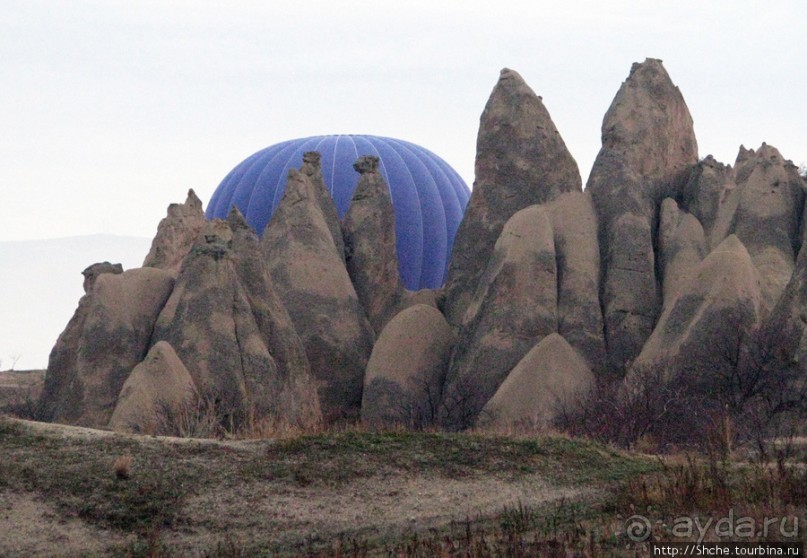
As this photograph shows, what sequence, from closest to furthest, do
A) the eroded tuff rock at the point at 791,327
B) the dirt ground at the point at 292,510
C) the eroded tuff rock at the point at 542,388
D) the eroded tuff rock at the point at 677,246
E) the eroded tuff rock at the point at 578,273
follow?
the dirt ground at the point at 292,510 < the eroded tuff rock at the point at 791,327 < the eroded tuff rock at the point at 542,388 < the eroded tuff rock at the point at 578,273 < the eroded tuff rock at the point at 677,246

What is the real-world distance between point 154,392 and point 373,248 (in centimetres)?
939

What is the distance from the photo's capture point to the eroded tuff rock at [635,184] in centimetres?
2802

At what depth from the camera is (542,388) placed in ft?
84.9

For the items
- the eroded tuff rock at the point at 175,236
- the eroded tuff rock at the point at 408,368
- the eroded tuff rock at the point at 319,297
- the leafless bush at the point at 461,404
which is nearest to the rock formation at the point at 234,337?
the eroded tuff rock at the point at 408,368

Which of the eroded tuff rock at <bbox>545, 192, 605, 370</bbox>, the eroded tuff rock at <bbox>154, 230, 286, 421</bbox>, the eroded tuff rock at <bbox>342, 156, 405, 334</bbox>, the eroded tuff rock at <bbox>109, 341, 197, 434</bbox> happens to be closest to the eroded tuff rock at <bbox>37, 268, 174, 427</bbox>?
the eroded tuff rock at <bbox>154, 230, 286, 421</bbox>

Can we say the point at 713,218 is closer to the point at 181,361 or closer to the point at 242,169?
the point at 181,361

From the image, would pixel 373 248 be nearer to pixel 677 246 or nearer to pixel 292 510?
pixel 677 246

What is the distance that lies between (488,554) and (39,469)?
20.0 ft

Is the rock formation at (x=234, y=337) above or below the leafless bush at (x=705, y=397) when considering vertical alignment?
above

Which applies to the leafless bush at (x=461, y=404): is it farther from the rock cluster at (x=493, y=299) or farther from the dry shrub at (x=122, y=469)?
the dry shrub at (x=122, y=469)

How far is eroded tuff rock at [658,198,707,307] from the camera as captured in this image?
2834cm

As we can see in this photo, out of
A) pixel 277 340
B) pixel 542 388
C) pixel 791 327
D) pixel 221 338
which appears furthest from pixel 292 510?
pixel 277 340

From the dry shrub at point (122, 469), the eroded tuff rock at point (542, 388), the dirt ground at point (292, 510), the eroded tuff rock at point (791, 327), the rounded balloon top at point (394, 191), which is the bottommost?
the dirt ground at point (292, 510)

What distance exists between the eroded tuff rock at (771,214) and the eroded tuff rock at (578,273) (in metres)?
2.98
